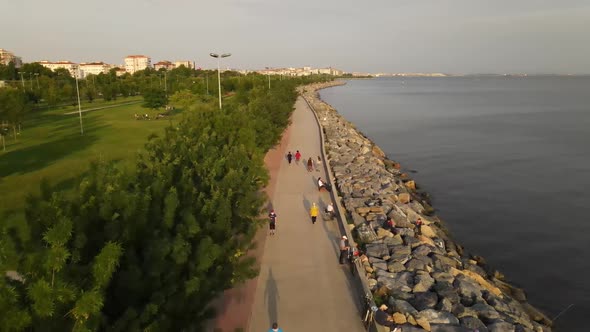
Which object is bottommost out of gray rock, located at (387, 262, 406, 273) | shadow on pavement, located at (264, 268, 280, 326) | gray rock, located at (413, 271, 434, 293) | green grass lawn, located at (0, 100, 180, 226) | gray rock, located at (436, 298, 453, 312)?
gray rock, located at (436, 298, 453, 312)

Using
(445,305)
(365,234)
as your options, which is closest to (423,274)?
(445,305)

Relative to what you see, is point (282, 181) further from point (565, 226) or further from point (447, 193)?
point (565, 226)

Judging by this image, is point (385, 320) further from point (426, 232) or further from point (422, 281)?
point (426, 232)

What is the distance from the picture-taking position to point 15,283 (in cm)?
494

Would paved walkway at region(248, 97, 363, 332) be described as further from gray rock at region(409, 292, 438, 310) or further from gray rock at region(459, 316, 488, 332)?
gray rock at region(459, 316, 488, 332)

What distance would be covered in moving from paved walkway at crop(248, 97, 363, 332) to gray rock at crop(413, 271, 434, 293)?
7.53 ft

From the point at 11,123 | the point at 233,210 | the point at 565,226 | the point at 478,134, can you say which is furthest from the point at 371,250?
the point at 478,134

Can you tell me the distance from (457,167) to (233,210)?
99.5 feet

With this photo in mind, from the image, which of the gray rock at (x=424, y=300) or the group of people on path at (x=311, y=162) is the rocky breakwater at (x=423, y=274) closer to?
the gray rock at (x=424, y=300)

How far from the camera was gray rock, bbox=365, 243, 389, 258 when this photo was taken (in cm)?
1461

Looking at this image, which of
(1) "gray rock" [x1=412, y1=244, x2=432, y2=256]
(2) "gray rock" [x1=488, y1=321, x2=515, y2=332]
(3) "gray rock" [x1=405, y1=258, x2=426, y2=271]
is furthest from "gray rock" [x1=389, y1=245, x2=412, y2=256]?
(2) "gray rock" [x1=488, y1=321, x2=515, y2=332]

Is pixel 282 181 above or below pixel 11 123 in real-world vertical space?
below

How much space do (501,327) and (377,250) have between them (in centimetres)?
473

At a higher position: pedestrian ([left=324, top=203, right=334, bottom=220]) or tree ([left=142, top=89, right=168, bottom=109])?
tree ([left=142, top=89, right=168, bottom=109])
